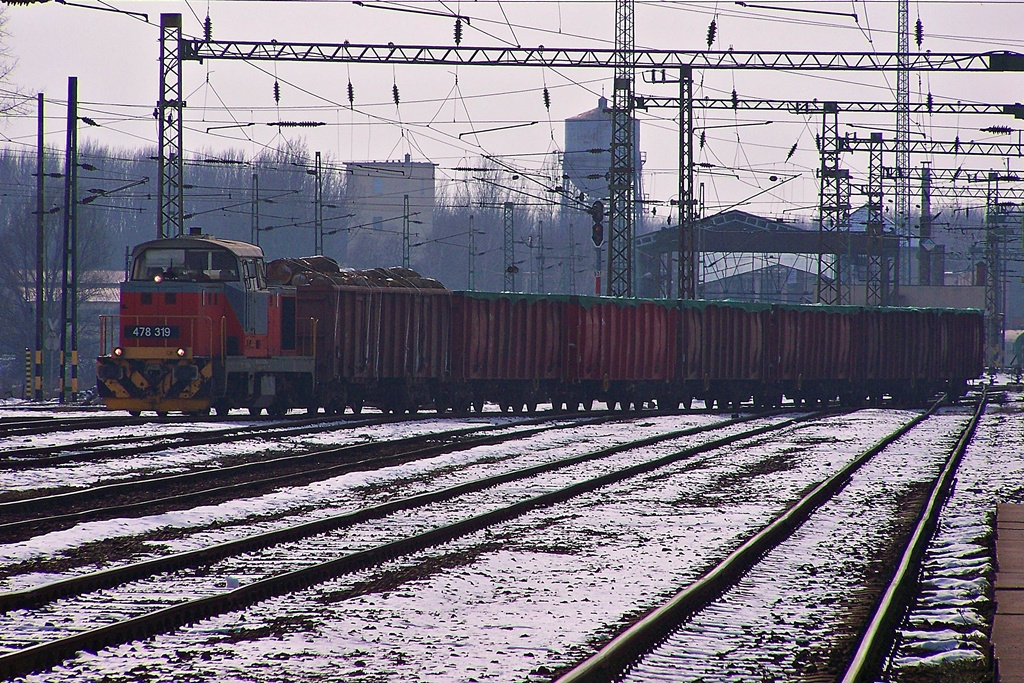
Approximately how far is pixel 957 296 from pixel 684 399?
59.5 meters

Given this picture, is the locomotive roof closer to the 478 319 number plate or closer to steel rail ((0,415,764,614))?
the 478 319 number plate

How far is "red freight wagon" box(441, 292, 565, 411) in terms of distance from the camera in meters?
28.4

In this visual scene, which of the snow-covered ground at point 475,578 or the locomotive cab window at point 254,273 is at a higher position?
the locomotive cab window at point 254,273

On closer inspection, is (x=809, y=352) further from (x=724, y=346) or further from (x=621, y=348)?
(x=621, y=348)

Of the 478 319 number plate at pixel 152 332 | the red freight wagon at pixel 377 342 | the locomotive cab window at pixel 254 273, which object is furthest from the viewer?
the red freight wagon at pixel 377 342

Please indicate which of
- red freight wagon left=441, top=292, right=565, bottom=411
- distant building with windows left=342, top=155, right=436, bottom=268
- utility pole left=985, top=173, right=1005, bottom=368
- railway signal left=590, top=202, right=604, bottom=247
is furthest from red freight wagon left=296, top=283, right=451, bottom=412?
distant building with windows left=342, top=155, right=436, bottom=268

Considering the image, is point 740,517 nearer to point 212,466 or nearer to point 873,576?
point 873,576

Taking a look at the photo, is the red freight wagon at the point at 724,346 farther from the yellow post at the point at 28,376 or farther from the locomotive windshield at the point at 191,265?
the yellow post at the point at 28,376

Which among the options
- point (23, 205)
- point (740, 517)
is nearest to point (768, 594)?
point (740, 517)

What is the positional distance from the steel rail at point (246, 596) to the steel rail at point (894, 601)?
362 cm

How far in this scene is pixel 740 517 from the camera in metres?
11.9

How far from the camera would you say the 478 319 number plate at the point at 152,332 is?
23297mm

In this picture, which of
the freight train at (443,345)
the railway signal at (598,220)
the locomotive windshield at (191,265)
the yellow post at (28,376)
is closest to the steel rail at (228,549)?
the freight train at (443,345)

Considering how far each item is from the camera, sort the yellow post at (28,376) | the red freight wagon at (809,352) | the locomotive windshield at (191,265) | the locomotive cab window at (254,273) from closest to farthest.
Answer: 1. the locomotive windshield at (191,265)
2. the locomotive cab window at (254,273)
3. the red freight wagon at (809,352)
4. the yellow post at (28,376)
